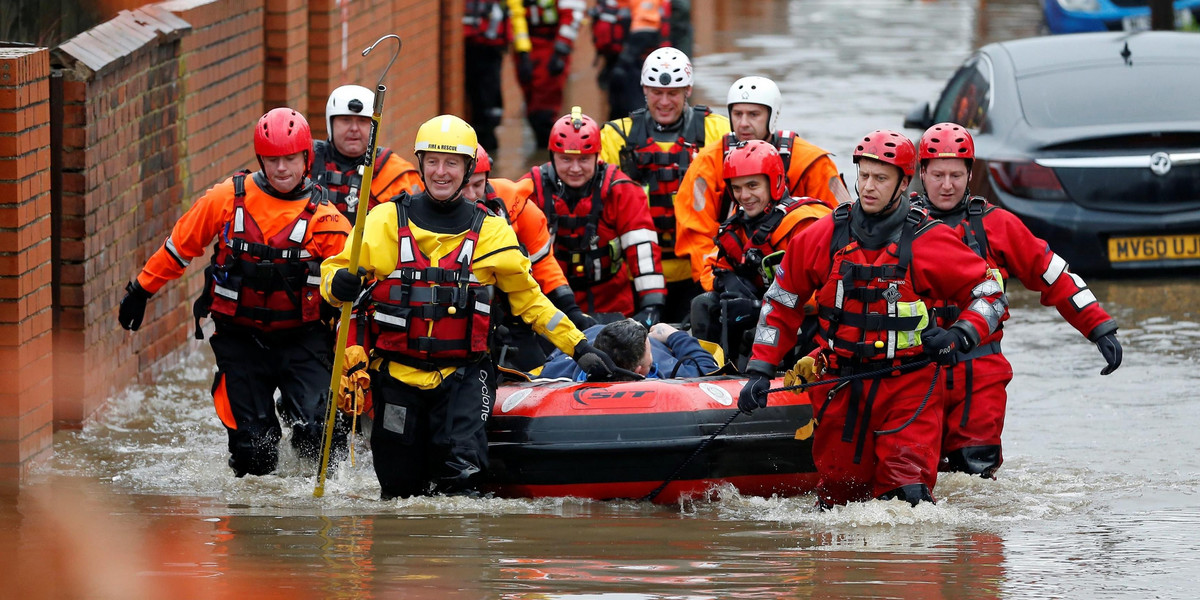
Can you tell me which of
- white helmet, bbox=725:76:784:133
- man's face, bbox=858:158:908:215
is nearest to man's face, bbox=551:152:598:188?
white helmet, bbox=725:76:784:133

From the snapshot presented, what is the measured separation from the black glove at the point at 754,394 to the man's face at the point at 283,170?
7.07ft

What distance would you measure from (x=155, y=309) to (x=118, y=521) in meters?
3.25

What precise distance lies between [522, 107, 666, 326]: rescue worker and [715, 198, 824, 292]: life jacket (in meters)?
0.66

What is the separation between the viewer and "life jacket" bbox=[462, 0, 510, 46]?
1681 cm

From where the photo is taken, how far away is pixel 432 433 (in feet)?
23.3

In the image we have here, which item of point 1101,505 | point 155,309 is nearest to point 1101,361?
point 1101,505

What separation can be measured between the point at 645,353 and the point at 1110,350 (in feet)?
6.44

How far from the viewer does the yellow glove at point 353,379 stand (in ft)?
22.9

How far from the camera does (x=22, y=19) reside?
390 inches

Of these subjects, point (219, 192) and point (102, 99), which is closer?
point (219, 192)

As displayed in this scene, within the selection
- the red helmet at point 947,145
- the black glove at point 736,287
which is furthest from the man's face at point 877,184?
the black glove at point 736,287

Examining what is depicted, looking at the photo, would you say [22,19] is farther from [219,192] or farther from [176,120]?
[219,192]

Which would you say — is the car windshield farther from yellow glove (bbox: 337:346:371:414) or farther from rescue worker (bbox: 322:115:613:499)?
yellow glove (bbox: 337:346:371:414)

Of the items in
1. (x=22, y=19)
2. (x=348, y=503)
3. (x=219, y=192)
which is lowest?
Answer: (x=348, y=503)
